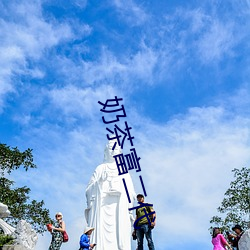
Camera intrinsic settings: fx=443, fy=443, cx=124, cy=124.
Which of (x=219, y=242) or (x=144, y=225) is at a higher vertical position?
(x=144, y=225)

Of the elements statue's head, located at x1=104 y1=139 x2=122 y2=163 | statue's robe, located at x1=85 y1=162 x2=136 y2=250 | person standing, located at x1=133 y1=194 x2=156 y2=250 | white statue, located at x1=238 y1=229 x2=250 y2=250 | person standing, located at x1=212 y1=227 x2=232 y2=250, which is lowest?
white statue, located at x1=238 y1=229 x2=250 y2=250

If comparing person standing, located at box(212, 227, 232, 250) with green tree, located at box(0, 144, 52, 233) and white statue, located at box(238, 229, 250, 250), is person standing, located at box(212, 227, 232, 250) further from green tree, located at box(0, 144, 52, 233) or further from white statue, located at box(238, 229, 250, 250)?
green tree, located at box(0, 144, 52, 233)

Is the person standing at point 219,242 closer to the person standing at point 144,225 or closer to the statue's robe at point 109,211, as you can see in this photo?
the person standing at point 144,225

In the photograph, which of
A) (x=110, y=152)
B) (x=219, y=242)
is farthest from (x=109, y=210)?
(x=219, y=242)

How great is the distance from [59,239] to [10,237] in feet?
5.05

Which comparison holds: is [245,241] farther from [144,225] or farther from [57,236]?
[57,236]

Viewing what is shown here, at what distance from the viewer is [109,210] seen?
A: 1472 centimetres

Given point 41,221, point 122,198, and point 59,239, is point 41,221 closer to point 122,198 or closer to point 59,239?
A: point 122,198

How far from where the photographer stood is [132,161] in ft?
35.3

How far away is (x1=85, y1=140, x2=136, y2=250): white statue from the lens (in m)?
14.3

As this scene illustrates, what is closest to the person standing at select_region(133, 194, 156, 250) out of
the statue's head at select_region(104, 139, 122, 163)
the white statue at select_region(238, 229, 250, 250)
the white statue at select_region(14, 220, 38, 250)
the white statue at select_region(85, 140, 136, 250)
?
the white statue at select_region(238, 229, 250, 250)

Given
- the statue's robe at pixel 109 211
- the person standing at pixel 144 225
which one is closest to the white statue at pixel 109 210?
A: the statue's robe at pixel 109 211

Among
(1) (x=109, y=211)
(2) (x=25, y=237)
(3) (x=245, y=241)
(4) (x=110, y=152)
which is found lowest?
(3) (x=245, y=241)

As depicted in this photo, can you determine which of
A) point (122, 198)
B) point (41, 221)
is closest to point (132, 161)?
point (122, 198)
